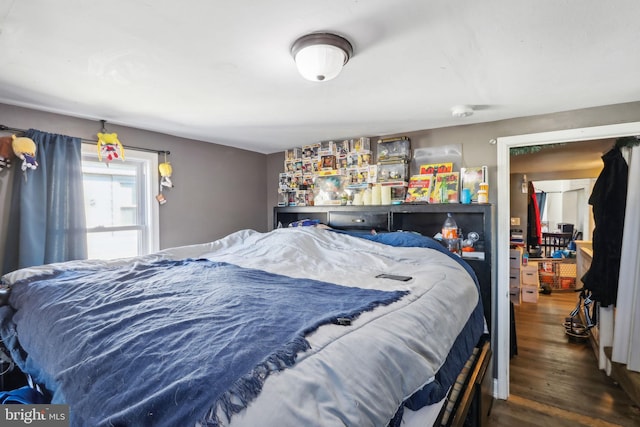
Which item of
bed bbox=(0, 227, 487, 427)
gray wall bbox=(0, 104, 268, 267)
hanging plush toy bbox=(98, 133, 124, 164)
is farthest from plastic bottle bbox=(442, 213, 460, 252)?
hanging plush toy bbox=(98, 133, 124, 164)

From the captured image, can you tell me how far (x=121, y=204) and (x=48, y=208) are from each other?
22.4 inches

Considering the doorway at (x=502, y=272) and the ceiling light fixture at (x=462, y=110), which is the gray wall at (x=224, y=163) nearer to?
the doorway at (x=502, y=272)

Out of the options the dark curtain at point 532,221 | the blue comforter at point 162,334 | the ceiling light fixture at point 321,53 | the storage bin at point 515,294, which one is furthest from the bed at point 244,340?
the dark curtain at point 532,221

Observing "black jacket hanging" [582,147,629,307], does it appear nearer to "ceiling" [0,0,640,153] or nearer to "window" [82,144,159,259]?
"ceiling" [0,0,640,153]

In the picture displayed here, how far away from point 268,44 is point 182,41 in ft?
1.19

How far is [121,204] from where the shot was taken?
2.65m

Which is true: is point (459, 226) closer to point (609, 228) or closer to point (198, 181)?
point (609, 228)

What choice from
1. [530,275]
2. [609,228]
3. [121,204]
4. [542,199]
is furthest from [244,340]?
[542,199]

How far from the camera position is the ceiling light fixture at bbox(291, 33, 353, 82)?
1.23m

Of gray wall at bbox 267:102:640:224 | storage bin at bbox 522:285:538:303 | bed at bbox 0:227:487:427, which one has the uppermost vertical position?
gray wall at bbox 267:102:640:224

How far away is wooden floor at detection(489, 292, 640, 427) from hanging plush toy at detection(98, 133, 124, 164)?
344cm

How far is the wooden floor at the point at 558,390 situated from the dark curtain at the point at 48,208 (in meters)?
3.26

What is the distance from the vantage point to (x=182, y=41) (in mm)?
1282

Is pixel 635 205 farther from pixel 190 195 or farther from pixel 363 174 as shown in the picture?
pixel 190 195
